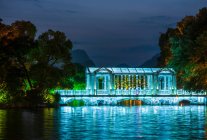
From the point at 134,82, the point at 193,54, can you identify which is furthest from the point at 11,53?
the point at 134,82

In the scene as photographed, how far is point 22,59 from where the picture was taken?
64562 mm

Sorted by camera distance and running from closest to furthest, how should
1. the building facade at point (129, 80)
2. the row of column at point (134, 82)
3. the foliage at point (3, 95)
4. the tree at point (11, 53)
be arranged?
the tree at point (11, 53) → the foliage at point (3, 95) → the building facade at point (129, 80) → the row of column at point (134, 82)

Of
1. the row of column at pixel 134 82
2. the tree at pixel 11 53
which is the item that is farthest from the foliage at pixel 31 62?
the row of column at pixel 134 82

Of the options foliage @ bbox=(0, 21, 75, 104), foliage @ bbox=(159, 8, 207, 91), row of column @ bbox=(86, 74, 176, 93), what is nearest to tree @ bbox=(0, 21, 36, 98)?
foliage @ bbox=(0, 21, 75, 104)

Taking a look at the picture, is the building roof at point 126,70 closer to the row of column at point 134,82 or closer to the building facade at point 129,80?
the building facade at point 129,80

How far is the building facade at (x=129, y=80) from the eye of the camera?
78125mm

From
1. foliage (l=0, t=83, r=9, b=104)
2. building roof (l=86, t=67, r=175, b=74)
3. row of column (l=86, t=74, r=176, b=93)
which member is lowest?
foliage (l=0, t=83, r=9, b=104)

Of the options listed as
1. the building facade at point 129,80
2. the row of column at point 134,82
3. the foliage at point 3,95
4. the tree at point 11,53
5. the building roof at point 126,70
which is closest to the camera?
the tree at point 11,53

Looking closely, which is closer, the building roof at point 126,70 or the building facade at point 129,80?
the building facade at point 129,80

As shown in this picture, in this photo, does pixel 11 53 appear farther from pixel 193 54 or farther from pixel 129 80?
pixel 129 80

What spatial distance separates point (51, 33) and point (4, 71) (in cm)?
1707

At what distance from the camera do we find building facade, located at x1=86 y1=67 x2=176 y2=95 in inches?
3076

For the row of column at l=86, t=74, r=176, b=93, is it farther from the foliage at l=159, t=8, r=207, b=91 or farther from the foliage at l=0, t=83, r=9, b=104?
the foliage at l=0, t=83, r=9, b=104

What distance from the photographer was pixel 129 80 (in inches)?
3108
